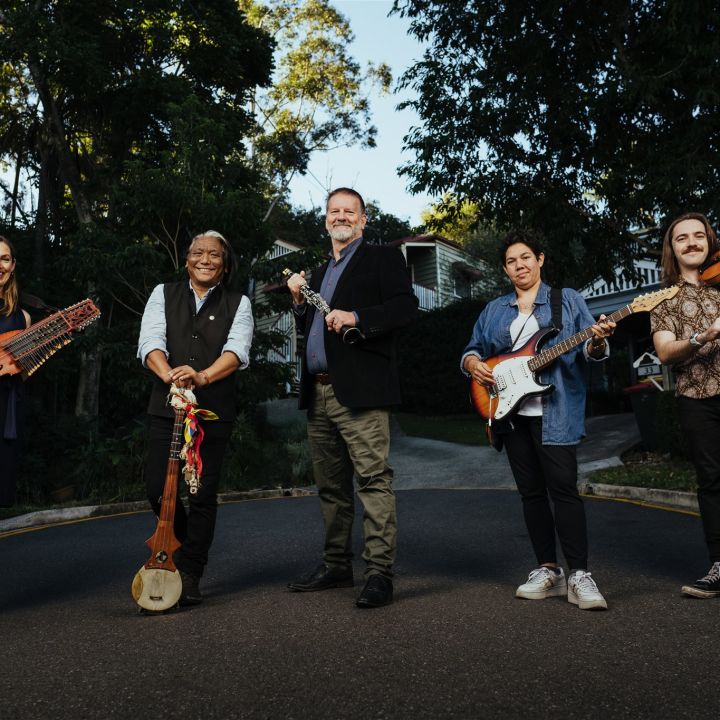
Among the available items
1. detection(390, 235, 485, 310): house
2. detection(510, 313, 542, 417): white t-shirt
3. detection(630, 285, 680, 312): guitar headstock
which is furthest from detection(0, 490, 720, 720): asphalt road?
detection(390, 235, 485, 310): house

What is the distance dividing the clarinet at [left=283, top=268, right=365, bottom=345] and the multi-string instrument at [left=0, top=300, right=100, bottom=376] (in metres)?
1.15

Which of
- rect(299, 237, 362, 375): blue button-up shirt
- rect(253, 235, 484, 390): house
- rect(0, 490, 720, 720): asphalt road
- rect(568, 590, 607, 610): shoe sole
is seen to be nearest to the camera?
rect(0, 490, 720, 720): asphalt road

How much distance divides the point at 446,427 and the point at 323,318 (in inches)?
662

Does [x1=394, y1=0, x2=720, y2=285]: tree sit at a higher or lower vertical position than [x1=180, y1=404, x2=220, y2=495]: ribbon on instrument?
higher

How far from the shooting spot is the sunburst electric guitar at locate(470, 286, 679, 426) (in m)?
4.56

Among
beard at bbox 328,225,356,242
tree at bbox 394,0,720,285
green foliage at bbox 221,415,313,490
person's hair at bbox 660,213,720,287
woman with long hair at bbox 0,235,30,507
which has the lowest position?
green foliage at bbox 221,415,313,490

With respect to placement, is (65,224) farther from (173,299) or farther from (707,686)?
(707,686)

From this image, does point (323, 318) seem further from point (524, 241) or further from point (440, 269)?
point (440, 269)

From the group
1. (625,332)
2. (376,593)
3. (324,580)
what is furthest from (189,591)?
(625,332)

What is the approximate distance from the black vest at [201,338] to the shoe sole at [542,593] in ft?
6.27

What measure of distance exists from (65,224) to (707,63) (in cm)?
1549

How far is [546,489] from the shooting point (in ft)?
16.0

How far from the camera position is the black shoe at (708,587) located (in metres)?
4.39

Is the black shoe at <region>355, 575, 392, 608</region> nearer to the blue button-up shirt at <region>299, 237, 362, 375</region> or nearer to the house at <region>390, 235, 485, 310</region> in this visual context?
the blue button-up shirt at <region>299, 237, 362, 375</region>
